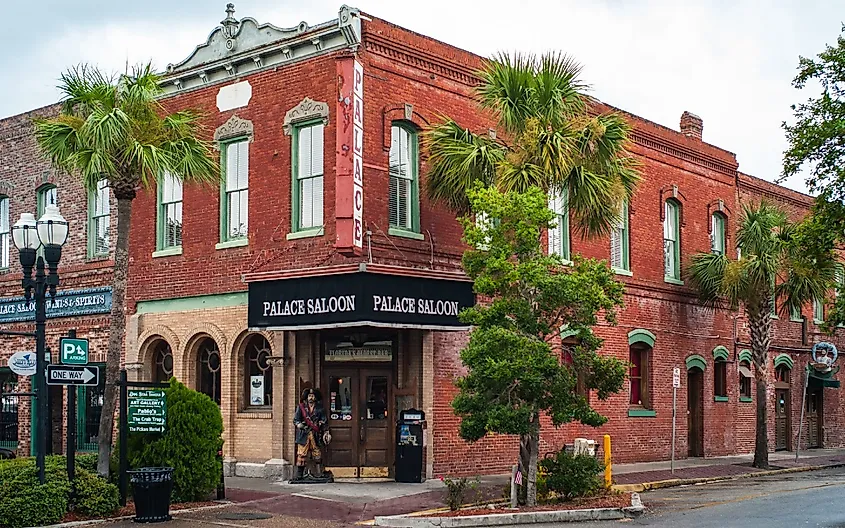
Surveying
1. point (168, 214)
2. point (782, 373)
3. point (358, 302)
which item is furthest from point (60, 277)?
point (782, 373)

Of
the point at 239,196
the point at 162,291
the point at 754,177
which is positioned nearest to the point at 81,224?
the point at 162,291

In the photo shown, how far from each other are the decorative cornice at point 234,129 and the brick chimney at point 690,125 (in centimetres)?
1428

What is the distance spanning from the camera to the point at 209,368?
2356 cm

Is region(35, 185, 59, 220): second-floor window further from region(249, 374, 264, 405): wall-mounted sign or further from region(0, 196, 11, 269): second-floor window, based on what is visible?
region(249, 374, 264, 405): wall-mounted sign

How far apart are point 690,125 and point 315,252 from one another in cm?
1483

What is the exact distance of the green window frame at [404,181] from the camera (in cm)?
2169

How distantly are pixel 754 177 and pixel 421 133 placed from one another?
50.5 feet

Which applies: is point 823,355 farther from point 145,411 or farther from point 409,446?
point 145,411

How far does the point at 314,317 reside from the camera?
20.3m

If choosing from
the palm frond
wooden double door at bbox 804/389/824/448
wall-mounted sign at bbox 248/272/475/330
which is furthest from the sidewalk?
the palm frond

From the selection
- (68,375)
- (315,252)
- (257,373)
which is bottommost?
(257,373)

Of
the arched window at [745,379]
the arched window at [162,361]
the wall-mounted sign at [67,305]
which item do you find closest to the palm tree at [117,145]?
the arched window at [162,361]

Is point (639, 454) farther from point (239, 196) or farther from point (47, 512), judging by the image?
point (47, 512)

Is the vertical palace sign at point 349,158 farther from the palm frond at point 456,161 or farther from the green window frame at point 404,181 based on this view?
the palm frond at point 456,161
